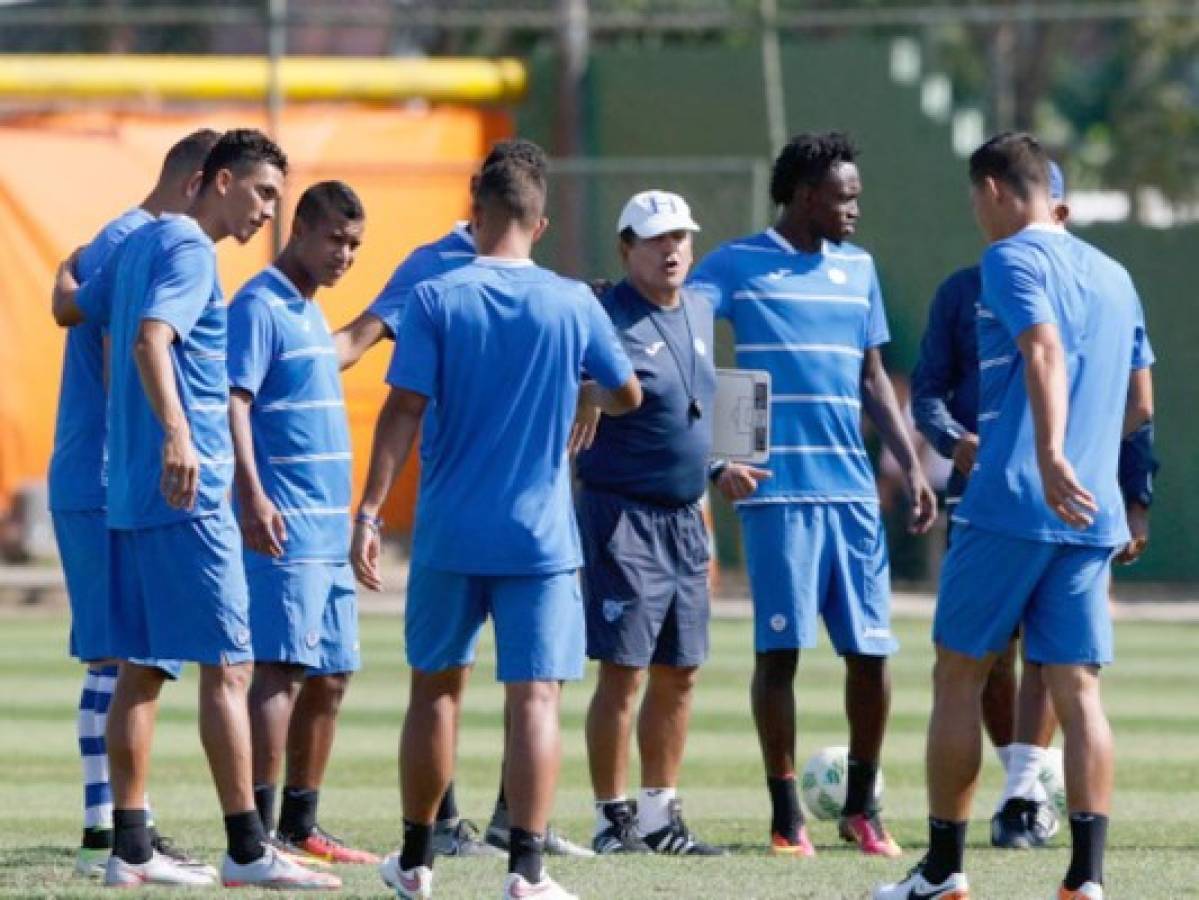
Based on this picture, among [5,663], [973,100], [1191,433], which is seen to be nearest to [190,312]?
[5,663]

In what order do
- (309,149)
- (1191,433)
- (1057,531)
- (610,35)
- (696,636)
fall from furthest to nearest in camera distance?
1. (610,35)
2. (309,149)
3. (1191,433)
4. (696,636)
5. (1057,531)

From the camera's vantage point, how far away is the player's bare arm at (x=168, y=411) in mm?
8297

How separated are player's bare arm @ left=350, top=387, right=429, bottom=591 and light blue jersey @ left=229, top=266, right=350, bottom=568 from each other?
132 cm

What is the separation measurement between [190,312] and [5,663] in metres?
9.57

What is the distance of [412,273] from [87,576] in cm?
157

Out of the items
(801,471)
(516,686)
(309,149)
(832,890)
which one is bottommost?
(832,890)

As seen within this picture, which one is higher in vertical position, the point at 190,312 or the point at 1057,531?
the point at 190,312

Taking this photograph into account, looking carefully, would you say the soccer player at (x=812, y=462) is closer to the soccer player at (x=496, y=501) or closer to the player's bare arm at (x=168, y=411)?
the soccer player at (x=496, y=501)

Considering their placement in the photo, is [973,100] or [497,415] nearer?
[497,415]

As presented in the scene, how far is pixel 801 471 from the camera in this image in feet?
33.6

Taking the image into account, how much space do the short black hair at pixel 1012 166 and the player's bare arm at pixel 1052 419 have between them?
50cm

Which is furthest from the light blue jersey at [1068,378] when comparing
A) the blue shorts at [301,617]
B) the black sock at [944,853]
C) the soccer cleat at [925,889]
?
the blue shorts at [301,617]

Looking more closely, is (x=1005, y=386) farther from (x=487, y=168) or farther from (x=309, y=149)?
(x=309, y=149)

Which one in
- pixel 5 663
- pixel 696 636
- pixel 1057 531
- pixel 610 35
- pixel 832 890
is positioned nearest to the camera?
pixel 1057 531
